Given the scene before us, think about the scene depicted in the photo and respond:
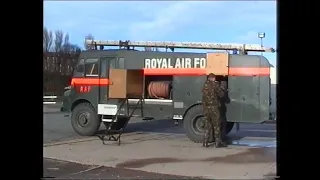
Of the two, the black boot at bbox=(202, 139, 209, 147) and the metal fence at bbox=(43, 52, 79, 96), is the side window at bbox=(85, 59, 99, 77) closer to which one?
the black boot at bbox=(202, 139, 209, 147)

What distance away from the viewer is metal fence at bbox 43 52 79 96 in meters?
Answer: 25.8

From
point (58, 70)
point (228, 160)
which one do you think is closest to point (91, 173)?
point (228, 160)

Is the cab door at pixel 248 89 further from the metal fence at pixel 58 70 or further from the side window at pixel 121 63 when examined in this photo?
the metal fence at pixel 58 70

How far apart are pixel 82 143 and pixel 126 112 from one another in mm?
1785

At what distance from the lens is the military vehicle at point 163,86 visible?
12.8 m

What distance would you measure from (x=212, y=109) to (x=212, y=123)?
1.23 ft

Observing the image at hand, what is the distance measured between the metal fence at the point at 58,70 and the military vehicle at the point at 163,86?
8.59m

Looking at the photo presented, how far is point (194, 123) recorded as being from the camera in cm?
1321

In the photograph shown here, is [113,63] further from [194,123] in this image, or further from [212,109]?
[212,109]

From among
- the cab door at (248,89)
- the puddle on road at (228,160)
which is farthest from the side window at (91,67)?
the puddle on road at (228,160)

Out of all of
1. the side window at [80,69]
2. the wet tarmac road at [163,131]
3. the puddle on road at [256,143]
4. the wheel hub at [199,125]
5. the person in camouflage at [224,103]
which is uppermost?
the side window at [80,69]

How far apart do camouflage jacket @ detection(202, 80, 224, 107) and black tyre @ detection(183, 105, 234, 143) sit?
3.39ft
